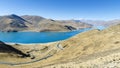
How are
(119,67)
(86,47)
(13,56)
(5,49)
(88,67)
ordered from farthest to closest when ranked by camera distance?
1. (5,49)
2. (13,56)
3. (86,47)
4. (88,67)
5. (119,67)

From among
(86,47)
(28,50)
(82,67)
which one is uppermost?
(82,67)

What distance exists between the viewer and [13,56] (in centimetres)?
10144

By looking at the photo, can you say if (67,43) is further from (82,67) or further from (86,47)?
(82,67)

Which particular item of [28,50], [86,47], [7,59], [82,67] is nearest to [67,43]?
[28,50]

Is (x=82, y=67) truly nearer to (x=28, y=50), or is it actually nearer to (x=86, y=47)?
(x=86, y=47)

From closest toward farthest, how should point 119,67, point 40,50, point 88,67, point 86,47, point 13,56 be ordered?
point 119,67 → point 88,67 → point 86,47 → point 13,56 → point 40,50

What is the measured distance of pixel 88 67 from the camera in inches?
821

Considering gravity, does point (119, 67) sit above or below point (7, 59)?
above

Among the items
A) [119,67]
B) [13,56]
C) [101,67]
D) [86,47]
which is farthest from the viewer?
[13,56]

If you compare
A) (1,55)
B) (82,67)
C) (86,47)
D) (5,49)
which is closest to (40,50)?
(5,49)

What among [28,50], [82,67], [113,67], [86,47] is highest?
[113,67]

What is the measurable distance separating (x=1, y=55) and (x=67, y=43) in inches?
2067

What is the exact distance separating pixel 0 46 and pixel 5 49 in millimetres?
4129

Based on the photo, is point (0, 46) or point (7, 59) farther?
point (0, 46)
